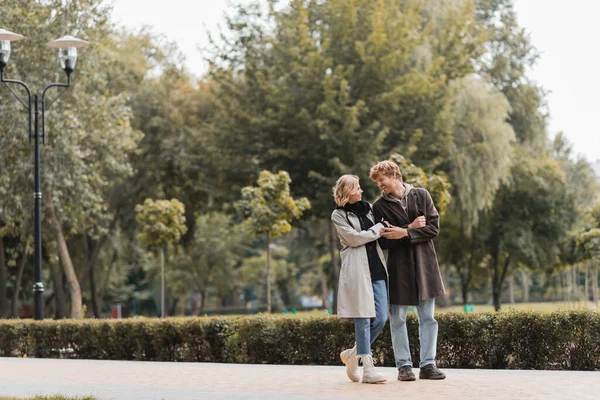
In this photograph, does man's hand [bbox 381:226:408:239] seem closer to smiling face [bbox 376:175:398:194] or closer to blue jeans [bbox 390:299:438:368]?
smiling face [bbox 376:175:398:194]

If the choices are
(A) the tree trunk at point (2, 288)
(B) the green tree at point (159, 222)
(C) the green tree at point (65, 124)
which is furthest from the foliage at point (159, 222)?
(A) the tree trunk at point (2, 288)

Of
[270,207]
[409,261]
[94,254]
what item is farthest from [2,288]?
[409,261]

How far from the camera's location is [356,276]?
8570mm

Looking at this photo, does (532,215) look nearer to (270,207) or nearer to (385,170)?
(270,207)

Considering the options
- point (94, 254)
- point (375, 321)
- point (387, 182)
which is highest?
point (387, 182)

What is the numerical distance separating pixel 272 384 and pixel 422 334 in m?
1.55

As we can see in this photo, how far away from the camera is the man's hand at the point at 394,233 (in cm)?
853

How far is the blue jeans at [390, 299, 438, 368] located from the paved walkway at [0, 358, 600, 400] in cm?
25

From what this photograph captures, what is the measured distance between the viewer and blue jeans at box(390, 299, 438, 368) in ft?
28.4

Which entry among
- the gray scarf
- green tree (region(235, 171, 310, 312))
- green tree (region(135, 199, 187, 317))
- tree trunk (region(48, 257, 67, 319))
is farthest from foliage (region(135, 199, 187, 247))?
the gray scarf

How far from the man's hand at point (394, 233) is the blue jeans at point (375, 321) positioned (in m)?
0.44

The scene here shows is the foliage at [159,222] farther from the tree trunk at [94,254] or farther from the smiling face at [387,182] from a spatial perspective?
the smiling face at [387,182]

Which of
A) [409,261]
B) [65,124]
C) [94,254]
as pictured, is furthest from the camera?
[94,254]

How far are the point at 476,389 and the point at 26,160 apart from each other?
20432 mm
